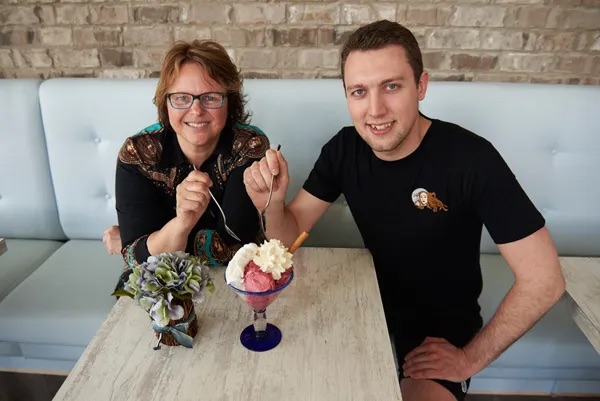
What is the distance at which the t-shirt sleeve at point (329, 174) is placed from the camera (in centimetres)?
134

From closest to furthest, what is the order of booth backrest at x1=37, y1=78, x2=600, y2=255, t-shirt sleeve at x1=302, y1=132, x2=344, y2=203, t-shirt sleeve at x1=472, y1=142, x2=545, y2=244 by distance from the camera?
t-shirt sleeve at x1=472, y1=142, x2=545, y2=244 < t-shirt sleeve at x1=302, y1=132, x2=344, y2=203 < booth backrest at x1=37, y1=78, x2=600, y2=255

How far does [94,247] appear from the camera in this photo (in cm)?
185

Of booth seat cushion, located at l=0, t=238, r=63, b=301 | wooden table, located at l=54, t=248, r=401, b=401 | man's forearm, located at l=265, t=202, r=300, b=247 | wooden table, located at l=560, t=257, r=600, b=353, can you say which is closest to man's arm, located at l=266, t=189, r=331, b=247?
man's forearm, located at l=265, t=202, r=300, b=247

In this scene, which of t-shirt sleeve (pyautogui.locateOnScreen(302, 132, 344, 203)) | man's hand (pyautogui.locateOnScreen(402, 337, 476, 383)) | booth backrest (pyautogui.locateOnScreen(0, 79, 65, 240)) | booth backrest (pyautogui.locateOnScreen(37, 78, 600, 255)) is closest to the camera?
man's hand (pyautogui.locateOnScreen(402, 337, 476, 383))

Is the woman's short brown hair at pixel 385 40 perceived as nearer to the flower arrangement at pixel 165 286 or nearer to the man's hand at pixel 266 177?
the man's hand at pixel 266 177

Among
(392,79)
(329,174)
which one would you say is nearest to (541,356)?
(329,174)

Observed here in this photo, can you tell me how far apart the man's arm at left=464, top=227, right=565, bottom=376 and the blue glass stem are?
55 centimetres

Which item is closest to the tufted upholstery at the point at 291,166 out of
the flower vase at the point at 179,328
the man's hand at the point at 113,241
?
the man's hand at the point at 113,241

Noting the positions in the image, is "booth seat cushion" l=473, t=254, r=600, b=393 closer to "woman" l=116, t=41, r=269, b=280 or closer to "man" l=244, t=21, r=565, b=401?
"man" l=244, t=21, r=565, b=401

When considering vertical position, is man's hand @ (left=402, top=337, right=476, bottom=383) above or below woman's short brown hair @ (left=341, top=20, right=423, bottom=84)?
below

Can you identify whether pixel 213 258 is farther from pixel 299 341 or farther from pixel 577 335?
pixel 577 335

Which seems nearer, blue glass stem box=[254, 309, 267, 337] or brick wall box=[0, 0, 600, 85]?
blue glass stem box=[254, 309, 267, 337]

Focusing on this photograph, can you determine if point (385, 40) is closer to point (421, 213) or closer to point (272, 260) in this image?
point (421, 213)

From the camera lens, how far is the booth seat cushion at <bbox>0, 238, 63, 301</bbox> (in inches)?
65.3
